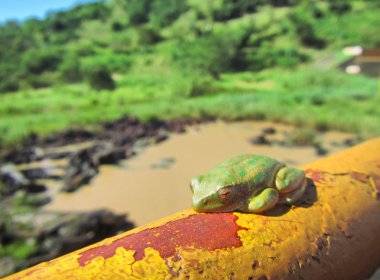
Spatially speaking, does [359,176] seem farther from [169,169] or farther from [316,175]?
[169,169]

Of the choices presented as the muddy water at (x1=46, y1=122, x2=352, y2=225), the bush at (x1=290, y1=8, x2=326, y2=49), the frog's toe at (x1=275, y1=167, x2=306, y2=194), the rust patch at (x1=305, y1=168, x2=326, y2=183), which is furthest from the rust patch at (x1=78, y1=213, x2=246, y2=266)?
the bush at (x1=290, y1=8, x2=326, y2=49)

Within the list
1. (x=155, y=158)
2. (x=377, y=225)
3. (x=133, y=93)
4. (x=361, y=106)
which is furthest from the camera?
(x=133, y=93)

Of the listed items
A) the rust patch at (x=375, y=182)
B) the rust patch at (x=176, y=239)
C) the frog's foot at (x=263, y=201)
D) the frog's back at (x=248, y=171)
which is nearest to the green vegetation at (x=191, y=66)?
the rust patch at (x=375, y=182)

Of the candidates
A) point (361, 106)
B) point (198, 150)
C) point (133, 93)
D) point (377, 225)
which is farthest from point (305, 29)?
point (377, 225)

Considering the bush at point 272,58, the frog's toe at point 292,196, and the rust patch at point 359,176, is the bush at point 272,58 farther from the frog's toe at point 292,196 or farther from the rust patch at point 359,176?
the frog's toe at point 292,196

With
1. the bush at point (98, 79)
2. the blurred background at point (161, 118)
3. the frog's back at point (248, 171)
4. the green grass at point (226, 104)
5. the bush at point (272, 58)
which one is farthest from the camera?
the bush at point (272, 58)

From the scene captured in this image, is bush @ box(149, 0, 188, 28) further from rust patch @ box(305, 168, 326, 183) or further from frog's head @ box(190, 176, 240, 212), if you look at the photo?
frog's head @ box(190, 176, 240, 212)

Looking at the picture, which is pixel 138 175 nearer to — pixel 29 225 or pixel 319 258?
pixel 29 225
